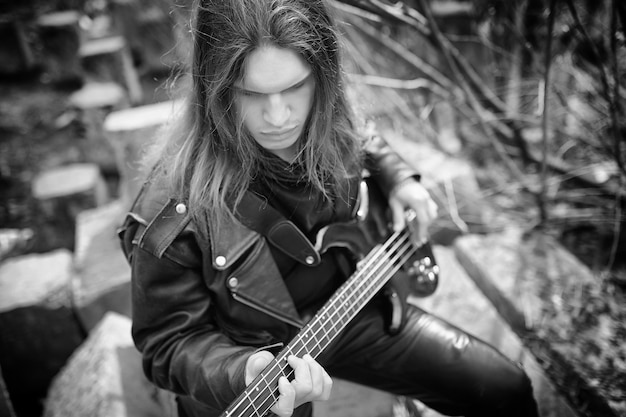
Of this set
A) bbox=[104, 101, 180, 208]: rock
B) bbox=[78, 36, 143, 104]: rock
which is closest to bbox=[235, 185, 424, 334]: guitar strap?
bbox=[104, 101, 180, 208]: rock

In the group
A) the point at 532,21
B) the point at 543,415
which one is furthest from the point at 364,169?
the point at 532,21

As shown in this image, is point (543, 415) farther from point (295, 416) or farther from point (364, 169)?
point (364, 169)

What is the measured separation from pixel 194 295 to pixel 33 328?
1.73 meters

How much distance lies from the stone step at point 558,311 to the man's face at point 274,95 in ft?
5.10

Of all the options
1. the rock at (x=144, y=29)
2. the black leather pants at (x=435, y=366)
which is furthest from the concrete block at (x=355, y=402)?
the rock at (x=144, y=29)

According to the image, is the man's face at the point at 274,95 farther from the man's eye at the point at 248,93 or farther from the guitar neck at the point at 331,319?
the guitar neck at the point at 331,319

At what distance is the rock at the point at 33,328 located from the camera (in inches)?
99.0

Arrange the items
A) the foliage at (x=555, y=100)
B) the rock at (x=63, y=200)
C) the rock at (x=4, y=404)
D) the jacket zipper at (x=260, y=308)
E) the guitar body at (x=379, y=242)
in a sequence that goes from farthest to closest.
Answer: the rock at (x=63, y=200)
the foliage at (x=555, y=100)
the rock at (x=4, y=404)
the guitar body at (x=379, y=242)
the jacket zipper at (x=260, y=308)

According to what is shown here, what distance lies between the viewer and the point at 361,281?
1.51 metres

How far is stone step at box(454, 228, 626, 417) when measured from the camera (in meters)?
1.87

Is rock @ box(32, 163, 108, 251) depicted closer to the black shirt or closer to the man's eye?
the black shirt

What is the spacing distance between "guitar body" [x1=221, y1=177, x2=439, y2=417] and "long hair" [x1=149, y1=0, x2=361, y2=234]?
203 mm

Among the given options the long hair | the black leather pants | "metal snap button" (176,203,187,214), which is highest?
the long hair

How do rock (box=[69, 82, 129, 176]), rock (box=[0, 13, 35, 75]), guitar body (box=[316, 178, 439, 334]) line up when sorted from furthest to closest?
1. rock (box=[0, 13, 35, 75])
2. rock (box=[69, 82, 129, 176])
3. guitar body (box=[316, 178, 439, 334])
